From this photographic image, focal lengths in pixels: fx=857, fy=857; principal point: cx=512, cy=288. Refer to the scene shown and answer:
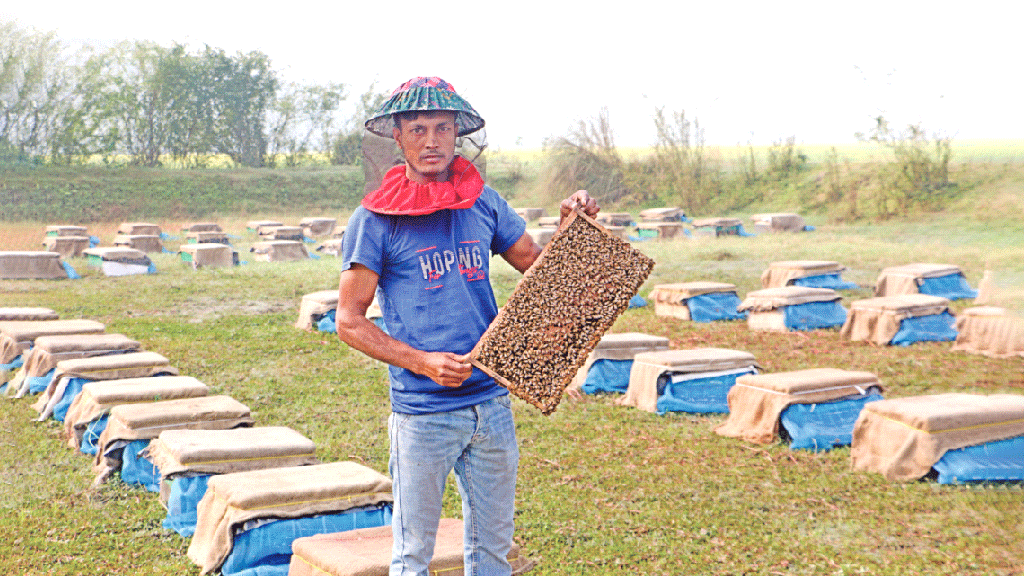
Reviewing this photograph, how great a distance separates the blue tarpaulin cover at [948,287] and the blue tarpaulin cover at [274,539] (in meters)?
11.7

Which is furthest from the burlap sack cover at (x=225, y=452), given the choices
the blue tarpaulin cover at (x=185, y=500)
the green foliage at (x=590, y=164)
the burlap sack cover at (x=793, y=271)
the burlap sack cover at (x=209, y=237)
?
the green foliage at (x=590, y=164)

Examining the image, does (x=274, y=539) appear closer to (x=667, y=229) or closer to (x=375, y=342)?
(x=375, y=342)

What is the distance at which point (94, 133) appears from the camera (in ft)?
137

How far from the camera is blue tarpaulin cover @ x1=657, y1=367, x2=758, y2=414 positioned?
26.1 ft

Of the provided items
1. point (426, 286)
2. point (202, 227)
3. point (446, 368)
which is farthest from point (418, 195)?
point (202, 227)

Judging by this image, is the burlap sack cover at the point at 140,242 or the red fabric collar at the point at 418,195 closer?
the red fabric collar at the point at 418,195

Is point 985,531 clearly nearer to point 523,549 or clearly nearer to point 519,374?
point 523,549

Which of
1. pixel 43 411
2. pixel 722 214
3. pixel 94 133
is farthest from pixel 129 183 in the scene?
pixel 43 411

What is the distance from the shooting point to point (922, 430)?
5.83 metres

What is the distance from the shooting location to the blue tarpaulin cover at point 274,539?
166 inches

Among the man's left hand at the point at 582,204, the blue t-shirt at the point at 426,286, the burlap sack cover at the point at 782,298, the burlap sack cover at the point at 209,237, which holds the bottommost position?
the burlap sack cover at the point at 782,298

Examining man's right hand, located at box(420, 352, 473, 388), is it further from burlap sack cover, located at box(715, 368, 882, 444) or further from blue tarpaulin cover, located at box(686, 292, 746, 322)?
blue tarpaulin cover, located at box(686, 292, 746, 322)

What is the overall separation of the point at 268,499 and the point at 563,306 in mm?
2079

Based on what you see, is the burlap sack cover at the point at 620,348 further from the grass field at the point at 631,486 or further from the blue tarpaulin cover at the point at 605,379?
the grass field at the point at 631,486
